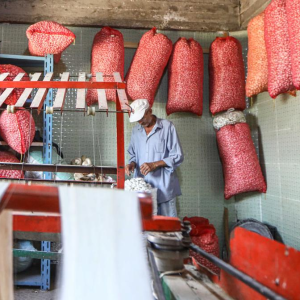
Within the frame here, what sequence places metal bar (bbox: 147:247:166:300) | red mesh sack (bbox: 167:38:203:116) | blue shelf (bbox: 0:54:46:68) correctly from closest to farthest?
metal bar (bbox: 147:247:166:300)
blue shelf (bbox: 0:54:46:68)
red mesh sack (bbox: 167:38:203:116)

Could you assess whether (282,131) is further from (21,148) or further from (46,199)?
(46,199)

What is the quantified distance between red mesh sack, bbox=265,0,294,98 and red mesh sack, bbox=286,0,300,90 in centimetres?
11

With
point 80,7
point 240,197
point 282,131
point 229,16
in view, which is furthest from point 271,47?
point 80,7

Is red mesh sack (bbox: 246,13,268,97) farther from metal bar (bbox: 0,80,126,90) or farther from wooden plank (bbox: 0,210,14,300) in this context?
wooden plank (bbox: 0,210,14,300)

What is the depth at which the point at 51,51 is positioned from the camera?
2650mm

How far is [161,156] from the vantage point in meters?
2.62

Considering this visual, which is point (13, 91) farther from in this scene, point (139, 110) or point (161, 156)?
point (161, 156)

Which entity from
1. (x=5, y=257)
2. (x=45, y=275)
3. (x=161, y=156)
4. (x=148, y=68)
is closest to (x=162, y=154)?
(x=161, y=156)

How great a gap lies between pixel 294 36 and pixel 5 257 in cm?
193

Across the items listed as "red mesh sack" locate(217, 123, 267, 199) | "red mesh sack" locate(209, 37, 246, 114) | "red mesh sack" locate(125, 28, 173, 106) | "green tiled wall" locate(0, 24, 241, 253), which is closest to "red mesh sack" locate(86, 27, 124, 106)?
"red mesh sack" locate(125, 28, 173, 106)

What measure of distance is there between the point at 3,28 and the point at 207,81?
1.96m

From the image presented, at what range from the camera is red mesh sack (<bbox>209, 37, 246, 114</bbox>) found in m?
2.83

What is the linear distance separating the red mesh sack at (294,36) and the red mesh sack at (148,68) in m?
1.09

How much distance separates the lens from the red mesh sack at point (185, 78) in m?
2.80
